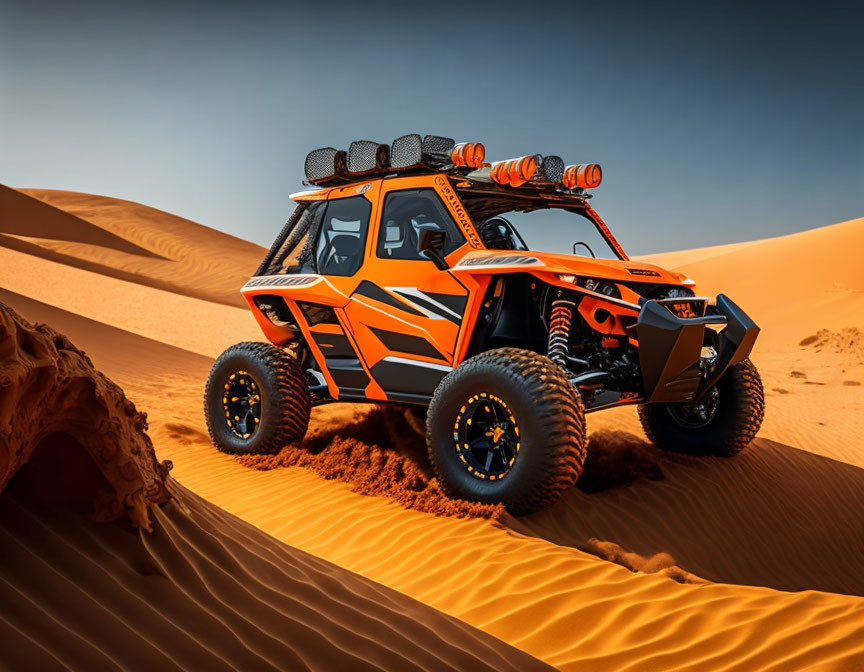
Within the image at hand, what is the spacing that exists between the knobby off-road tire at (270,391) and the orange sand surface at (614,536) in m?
0.18

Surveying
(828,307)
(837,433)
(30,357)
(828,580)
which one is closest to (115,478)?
(30,357)

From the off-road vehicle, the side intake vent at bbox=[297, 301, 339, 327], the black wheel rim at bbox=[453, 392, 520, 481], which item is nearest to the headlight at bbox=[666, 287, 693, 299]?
the off-road vehicle

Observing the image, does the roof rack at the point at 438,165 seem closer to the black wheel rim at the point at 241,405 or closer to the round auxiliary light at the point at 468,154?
the round auxiliary light at the point at 468,154

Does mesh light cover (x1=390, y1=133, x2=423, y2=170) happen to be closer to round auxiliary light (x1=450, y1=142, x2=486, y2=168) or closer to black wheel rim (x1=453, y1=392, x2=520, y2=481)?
round auxiliary light (x1=450, y1=142, x2=486, y2=168)

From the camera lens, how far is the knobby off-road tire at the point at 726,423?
24.2 feet

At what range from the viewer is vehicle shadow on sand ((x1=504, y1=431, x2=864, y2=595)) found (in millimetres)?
5738

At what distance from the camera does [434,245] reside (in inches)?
249

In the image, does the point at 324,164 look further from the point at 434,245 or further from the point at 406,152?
the point at 434,245

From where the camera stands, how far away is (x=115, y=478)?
9.28 ft

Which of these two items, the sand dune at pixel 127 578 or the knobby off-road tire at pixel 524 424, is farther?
the knobby off-road tire at pixel 524 424

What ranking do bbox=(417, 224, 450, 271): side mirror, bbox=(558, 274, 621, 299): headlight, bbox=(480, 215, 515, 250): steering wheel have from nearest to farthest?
bbox=(558, 274, 621, 299): headlight
bbox=(417, 224, 450, 271): side mirror
bbox=(480, 215, 515, 250): steering wheel

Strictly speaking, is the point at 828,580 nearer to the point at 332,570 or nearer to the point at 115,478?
the point at 332,570

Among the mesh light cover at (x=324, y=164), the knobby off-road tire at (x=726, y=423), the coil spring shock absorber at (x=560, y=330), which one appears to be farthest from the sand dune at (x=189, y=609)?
the knobby off-road tire at (x=726, y=423)

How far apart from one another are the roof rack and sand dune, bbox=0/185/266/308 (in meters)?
30.0
